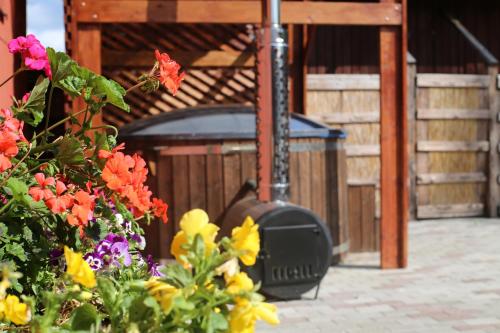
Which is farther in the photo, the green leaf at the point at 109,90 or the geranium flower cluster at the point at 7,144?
the green leaf at the point at 109,90

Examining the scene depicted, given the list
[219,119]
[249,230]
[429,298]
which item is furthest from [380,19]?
[249,230]

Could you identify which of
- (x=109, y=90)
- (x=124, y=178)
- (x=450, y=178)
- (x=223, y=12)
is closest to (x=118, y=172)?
(x=124, y=178)

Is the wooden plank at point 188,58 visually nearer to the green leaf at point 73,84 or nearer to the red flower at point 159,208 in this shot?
the red flower at point 159,208

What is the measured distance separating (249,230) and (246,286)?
9cm

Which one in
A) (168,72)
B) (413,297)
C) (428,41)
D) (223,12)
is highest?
(428,41)

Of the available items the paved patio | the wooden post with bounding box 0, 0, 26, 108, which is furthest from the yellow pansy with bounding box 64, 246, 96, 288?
the paved patio

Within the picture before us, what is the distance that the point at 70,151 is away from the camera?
1.94 metres

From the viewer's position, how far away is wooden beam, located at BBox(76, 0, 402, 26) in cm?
563

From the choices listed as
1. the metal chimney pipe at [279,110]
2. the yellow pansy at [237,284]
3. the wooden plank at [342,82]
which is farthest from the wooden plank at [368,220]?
the yellow pansy at [237,284]

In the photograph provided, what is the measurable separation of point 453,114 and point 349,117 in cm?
179

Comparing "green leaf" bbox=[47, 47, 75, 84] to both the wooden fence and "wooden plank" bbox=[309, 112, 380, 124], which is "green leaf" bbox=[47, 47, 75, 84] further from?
the wooden fence

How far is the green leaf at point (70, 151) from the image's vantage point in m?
1.93

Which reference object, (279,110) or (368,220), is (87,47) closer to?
(279,110)

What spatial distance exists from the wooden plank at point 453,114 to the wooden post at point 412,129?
0.41ft
